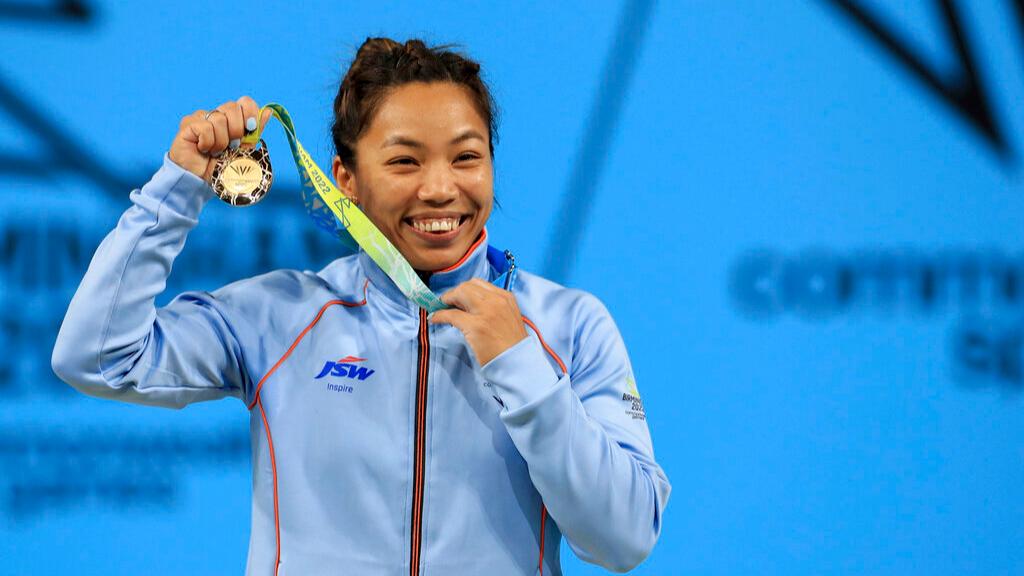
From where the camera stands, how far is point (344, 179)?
54.7 inches

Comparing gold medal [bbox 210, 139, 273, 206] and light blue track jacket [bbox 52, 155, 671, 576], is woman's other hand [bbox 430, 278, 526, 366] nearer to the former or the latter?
light blue track jacket [bbox 52, 155, 671, 576]

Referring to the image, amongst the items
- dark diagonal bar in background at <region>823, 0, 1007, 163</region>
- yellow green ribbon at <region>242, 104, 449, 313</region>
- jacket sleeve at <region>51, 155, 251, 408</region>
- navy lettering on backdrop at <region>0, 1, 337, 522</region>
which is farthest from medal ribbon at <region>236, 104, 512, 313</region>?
dark diagonal bar in background at <region>823, 0, 1007, 163</region>

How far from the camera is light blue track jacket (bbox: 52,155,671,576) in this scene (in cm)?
114

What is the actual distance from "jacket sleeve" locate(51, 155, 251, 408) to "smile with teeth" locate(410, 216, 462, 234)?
238 millimetres

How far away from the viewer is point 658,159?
93.8 inches

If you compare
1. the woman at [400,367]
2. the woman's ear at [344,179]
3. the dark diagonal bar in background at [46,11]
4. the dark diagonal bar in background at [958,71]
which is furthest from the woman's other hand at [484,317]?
the dark diagonal bar in background at [958,71]

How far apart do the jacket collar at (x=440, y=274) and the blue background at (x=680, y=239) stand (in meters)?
0.90

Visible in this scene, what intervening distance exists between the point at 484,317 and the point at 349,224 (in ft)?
0.71

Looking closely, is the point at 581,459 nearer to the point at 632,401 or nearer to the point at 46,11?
the point at 632,401

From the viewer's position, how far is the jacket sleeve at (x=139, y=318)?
1117mm

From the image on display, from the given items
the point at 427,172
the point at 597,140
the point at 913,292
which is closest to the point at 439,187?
the point at 427,172

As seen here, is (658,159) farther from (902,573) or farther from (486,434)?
(486,434)

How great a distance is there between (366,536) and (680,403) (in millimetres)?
1277

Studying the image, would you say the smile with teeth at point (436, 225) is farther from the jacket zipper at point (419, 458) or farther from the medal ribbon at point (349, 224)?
the jacket zipper at point (419, 458)
